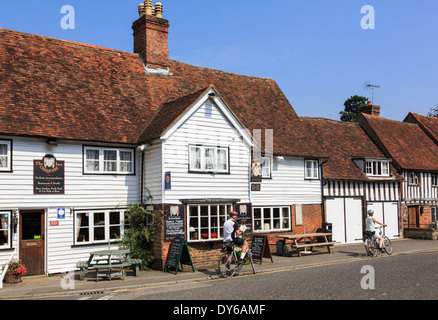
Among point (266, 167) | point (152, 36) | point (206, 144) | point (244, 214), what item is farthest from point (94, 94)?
point (266, 167)

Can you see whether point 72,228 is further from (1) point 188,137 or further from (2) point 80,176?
(1) point 188,137

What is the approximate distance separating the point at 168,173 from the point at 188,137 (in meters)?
1.69

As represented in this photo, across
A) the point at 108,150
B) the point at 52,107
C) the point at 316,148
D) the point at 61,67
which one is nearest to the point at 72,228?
the point at 108,150

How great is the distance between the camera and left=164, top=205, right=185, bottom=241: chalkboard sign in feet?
52.9

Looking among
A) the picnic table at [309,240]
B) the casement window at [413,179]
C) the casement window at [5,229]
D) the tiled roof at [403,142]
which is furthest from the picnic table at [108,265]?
the casement window at [413,179]

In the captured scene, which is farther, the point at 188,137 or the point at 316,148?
the point at 316,148

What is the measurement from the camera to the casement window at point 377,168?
27.2 m

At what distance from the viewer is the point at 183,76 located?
72.9ft

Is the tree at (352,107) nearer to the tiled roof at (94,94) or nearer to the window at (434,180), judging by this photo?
the window at (434,180)

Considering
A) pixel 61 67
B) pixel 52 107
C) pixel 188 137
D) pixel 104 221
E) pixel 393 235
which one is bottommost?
pixel 393 235

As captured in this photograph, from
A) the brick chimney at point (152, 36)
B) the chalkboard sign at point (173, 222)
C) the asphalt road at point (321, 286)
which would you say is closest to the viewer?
the asphalt road at point (321, 286)

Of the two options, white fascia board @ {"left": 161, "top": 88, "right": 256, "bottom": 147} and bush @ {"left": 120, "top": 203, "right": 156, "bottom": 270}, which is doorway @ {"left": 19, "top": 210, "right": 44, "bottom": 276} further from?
white fascia board @ {"left": 161, "top": 88, "right": 256, "bottom": 147}

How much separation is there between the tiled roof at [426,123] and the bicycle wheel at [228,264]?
994 inches

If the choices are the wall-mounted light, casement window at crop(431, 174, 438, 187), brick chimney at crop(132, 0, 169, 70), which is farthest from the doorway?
casement window at crop(431, 174, 438, 187)
